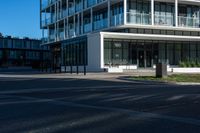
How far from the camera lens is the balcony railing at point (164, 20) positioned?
51.3m

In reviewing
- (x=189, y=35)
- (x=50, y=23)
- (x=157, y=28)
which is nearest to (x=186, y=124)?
(x=157, y=28)

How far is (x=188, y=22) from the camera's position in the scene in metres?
53.9

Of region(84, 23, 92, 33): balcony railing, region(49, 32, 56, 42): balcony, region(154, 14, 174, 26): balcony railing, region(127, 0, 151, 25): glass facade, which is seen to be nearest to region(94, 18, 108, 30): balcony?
region(84, 23, 92, 33): balcony railing

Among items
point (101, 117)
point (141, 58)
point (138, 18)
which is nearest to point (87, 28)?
point (138, 18)

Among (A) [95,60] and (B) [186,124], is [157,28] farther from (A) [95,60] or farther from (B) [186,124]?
(B) [186,124]

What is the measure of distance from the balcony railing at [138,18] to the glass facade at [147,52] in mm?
2420

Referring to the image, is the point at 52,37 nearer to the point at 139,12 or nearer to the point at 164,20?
the point at 139,12

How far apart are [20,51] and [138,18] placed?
66.8 m

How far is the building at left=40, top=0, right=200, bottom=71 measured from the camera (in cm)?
4838

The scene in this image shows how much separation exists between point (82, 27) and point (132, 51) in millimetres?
11259

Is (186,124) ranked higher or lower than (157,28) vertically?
lower

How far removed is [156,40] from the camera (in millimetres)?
51781

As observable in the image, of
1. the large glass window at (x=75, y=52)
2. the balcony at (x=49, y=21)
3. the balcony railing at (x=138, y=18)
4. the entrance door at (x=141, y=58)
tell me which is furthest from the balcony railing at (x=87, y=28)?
the balcony at (x=49, y=21)

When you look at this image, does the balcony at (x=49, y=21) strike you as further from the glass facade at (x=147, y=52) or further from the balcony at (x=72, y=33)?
the glass facade at (x=147, y=52)
